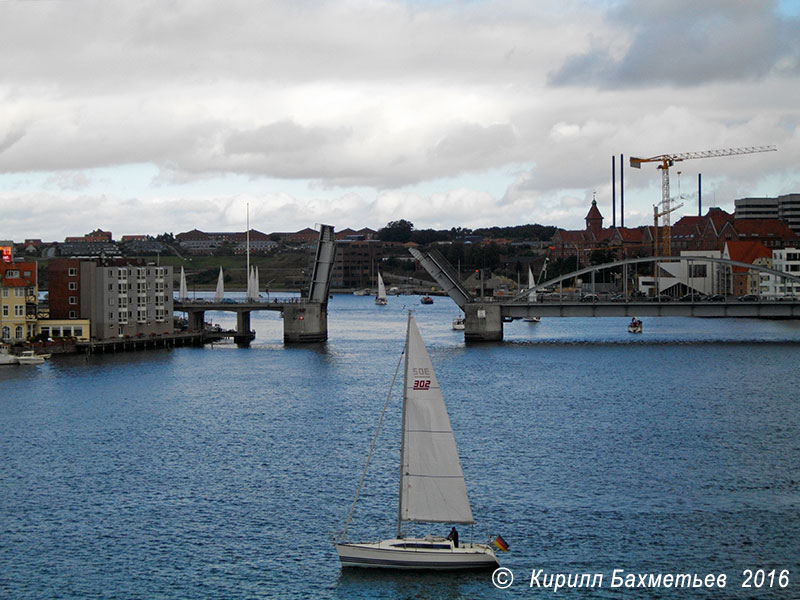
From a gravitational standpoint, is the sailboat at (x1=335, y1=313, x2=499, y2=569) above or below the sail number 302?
above

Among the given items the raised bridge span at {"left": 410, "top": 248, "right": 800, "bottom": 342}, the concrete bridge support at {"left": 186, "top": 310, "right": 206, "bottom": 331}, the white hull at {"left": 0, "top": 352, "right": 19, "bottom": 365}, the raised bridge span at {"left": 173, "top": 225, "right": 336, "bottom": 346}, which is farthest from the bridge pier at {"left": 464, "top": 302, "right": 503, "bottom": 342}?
the white hull at {"left": 0, "top": 352, "right": 19, "bottom": 365}

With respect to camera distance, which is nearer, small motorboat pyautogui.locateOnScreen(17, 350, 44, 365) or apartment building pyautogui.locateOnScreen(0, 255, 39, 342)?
small motorboat pyautogui.locateOnScreen(17, 350, 44, 365)

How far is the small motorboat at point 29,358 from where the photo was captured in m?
83.0

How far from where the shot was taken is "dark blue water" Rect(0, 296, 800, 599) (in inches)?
1214

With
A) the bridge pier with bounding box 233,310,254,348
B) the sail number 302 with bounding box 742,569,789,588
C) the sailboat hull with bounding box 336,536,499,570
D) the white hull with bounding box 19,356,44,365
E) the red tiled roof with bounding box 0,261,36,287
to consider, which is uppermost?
the red tiled roof with bounding box 0,261,36,287

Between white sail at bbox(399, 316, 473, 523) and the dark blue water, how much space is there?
2.17 metres

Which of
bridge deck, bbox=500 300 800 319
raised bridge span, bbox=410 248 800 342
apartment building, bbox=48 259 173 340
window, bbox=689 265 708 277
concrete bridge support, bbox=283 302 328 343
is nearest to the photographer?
apartment building, bbox=48 259 173 340

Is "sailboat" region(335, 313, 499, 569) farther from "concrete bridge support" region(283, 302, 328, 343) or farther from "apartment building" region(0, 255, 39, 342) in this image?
"concrete bridge support" region(283, 302, 328, 343)

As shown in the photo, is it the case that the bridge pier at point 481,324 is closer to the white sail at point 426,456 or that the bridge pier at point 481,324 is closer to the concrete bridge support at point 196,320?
the concrete bridge support at point 196,320

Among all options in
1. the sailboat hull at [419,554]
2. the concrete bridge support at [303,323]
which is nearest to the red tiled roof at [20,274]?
the concrete bridge support at [303,323]

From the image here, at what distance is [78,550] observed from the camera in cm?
3281

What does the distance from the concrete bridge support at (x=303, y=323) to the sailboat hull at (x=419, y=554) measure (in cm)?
7589

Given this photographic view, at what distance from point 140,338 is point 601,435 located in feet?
194

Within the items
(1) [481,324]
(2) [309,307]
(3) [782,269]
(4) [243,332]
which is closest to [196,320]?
(4) [243,332]
